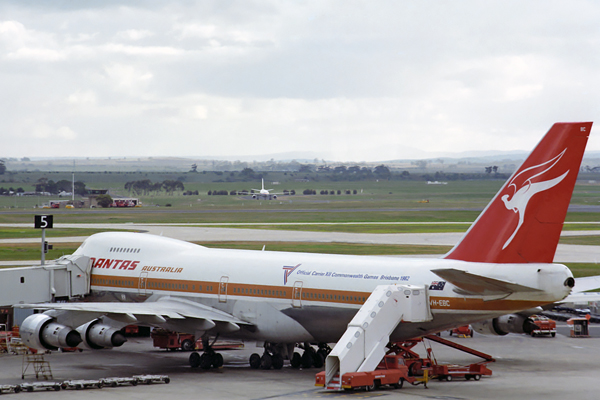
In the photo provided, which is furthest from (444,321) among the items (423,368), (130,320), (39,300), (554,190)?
(39,300)

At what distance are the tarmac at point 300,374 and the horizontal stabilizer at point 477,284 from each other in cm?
345

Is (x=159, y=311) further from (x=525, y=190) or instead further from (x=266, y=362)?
(x=525, y=190)

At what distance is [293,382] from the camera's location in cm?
2959

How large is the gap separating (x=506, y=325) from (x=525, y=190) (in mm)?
8774

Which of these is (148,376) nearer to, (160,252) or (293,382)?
(293,382)

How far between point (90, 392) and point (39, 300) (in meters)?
10.8

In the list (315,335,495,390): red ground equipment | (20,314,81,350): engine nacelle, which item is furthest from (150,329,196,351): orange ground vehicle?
(315,335,495,390): red ground equipment

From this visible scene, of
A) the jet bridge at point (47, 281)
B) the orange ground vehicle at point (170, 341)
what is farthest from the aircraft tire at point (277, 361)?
the jet bridge at point (47, 281)

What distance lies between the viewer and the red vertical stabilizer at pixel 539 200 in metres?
26.8

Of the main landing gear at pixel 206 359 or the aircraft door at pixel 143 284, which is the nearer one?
the main landing gear at pixel 206 359

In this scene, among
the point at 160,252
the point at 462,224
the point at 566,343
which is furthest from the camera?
the point at 462,224

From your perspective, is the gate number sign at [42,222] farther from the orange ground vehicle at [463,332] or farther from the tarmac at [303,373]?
the orange ground vehicle at [463,332]

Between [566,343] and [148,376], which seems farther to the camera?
[566,343]

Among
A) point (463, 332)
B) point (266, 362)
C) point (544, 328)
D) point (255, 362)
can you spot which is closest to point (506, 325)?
point (463, 332)
